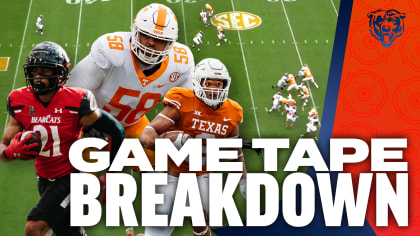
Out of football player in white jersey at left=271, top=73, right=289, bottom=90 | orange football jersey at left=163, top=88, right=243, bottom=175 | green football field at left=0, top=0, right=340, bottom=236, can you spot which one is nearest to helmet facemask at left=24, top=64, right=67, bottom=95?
orange football jersey at left=163, top=88, right=243, bottom=175

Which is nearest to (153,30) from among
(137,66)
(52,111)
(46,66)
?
(137,66)

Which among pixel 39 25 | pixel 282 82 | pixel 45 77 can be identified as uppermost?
pixel 45 77

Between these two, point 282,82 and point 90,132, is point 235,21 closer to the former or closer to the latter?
point 282,82

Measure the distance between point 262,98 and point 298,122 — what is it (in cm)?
151

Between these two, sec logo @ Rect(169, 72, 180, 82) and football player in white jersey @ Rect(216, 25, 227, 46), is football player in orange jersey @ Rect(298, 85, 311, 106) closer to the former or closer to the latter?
football player in white jersey @ Rect(216, 25, 227, 46)

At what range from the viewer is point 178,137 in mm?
6367

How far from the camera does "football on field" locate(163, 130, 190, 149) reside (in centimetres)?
637

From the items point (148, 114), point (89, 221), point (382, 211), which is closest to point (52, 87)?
point (89, 221)

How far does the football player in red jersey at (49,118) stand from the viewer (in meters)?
5.59

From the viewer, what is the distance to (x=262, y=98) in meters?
20.3

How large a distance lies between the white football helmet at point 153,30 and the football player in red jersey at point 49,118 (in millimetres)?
815

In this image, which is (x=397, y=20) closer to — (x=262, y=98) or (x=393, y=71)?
(x=393, y=71)

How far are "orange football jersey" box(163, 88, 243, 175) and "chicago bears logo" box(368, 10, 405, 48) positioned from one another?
14.3 m

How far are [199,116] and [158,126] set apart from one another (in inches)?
17.9
